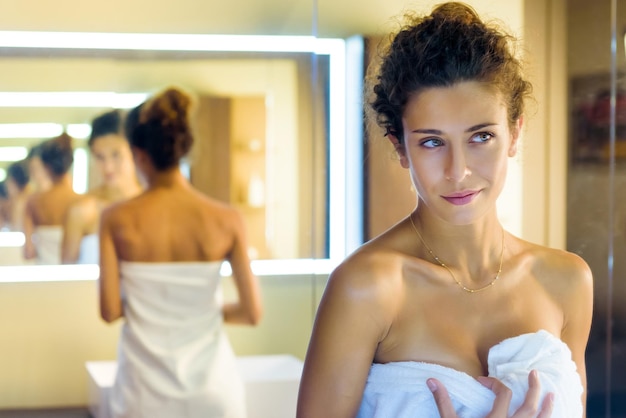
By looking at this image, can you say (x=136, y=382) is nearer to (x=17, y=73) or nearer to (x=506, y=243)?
(x=17, y=73)

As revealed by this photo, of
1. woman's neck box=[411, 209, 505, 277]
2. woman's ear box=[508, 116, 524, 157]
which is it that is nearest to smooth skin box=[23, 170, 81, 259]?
woman's neck box=[411, 209, 505, 277]

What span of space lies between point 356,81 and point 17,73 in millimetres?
527

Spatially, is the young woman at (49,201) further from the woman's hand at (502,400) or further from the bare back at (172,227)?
the woman's hand at (502,400)

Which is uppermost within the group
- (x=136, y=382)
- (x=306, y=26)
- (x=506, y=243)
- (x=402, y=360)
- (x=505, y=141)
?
(x=306, y=26)

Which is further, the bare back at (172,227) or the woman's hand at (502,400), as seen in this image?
the bare back at (172,227)

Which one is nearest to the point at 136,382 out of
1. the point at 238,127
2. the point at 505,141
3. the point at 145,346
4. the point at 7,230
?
the point at 145,346

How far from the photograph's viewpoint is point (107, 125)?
4.07ft

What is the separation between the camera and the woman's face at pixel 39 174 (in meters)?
1.22

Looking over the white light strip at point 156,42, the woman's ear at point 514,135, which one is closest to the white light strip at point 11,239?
the white light strip at point 156,42

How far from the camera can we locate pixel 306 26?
137 centimetres

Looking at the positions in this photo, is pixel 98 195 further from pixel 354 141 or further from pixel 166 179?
pixel 354 141

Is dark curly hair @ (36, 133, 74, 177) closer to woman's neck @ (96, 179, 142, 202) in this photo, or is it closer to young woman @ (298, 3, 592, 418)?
woman's neck @ (96, 179, 142, 202)

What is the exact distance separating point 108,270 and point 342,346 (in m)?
0.47

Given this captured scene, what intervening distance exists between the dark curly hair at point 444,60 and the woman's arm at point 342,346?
20 centimetres
